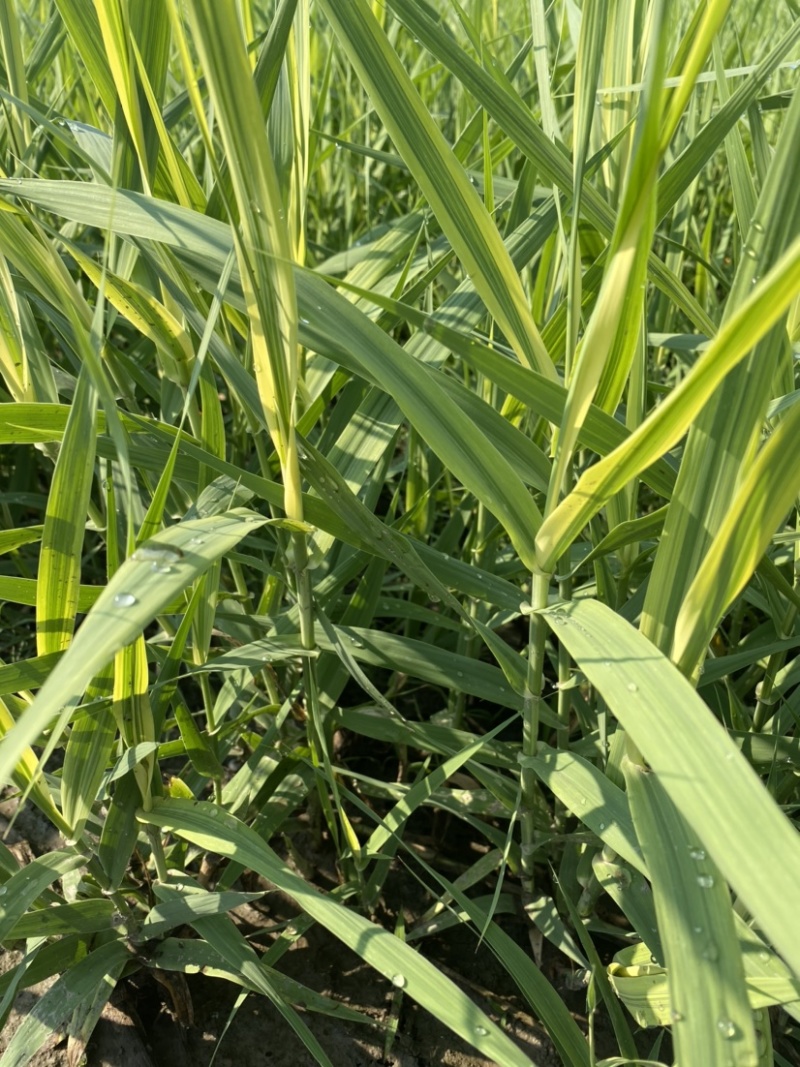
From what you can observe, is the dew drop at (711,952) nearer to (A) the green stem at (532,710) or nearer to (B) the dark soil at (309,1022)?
(A) the green stem at (532,710)

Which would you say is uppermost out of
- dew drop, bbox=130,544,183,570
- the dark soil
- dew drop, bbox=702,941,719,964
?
dew drop, bbox=130,544,183,570

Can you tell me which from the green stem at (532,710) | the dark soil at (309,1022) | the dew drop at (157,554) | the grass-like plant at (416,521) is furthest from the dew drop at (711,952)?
the dark soil at (309,1022)

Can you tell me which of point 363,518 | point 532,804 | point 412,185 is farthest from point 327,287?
point 412,185

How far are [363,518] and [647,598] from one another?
228mm

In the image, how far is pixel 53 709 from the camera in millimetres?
412

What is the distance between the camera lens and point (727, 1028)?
471mm

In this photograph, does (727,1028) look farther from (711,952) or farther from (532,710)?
(532,710)

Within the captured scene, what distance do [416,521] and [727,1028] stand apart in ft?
2.44

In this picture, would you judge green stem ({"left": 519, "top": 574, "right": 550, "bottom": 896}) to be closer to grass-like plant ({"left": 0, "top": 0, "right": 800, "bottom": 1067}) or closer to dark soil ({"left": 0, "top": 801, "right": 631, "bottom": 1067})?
grass-like plant ({"left": 0, "top": 0, "right": 800, "bottom": 1067})

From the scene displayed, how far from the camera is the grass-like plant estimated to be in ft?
1.60

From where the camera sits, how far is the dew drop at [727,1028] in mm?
470

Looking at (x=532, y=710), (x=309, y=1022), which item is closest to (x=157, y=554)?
(x=532, y=710)

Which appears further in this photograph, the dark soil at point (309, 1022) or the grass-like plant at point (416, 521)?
the dark soil at point (309, 1022)

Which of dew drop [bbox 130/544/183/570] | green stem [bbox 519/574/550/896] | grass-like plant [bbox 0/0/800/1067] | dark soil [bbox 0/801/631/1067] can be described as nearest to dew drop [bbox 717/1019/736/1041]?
grass-like plant [bbox 0/0/800/1067]
